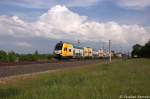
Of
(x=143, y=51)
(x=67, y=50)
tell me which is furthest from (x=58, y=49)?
(x=143, y=51)

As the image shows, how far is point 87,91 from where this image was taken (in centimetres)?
1466

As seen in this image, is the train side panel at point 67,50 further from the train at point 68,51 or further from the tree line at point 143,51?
the tree line at point 143,51

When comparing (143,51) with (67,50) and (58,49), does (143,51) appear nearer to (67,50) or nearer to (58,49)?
(67,50)

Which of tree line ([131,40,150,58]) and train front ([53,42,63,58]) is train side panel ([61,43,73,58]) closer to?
train front ([53,42,63,58])

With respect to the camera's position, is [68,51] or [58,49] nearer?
[58,49]

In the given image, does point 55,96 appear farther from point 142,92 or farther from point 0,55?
point 0,55

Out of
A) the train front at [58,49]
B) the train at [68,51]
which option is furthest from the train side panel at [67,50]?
the train front at [58,49]

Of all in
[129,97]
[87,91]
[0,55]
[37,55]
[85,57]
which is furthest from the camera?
[85,57]

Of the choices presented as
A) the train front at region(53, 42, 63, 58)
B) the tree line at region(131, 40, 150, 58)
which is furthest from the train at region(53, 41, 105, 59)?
the tree line at region(131, 40, 150, 58)

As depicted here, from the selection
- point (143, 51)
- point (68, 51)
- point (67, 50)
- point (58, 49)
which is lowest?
point (68, 51)

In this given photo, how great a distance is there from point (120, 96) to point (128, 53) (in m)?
127

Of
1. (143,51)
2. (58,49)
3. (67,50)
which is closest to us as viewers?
(58,49)

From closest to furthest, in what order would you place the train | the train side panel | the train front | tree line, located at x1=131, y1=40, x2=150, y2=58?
the train front < the train < the train side panel < tree line, located at x1=131, y1=40, x2=150, y2=58

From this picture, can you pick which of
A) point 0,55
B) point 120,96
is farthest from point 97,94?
point 0,55
